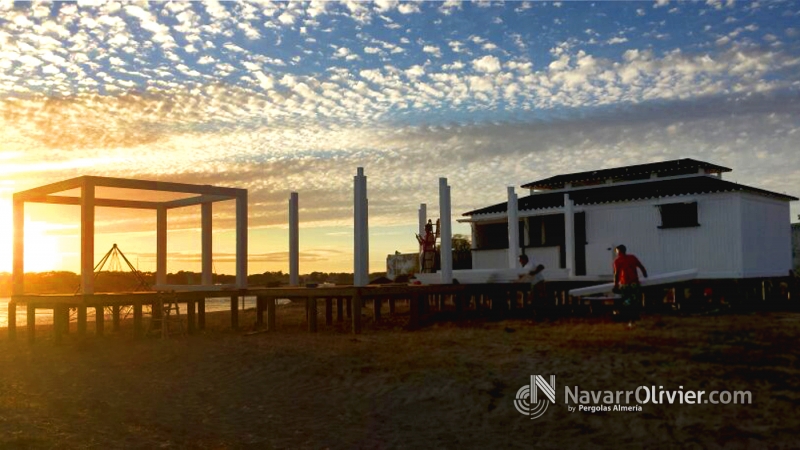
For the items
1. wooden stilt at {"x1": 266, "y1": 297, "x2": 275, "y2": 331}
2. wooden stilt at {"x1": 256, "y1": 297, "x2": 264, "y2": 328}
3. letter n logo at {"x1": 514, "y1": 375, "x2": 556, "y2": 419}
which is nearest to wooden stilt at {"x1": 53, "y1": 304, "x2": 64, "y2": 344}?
wooden stilt at {"x1": 256, "y1": 297, "x2": 264, "y2": 328}

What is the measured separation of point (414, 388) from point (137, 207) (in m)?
19.4

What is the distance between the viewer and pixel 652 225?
28.3 metres

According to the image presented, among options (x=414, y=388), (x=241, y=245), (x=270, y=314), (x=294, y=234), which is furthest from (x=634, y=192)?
A: (x=414, y=388)

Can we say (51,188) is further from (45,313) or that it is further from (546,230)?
(45,313)

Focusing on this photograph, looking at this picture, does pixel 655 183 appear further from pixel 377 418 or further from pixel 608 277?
pixel 377 418

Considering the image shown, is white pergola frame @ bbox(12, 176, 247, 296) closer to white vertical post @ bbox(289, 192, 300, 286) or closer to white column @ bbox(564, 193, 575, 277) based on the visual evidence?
white vertical post @ bbox(289, 192, 300, 286)

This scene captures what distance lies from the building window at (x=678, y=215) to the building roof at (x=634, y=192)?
48 cm

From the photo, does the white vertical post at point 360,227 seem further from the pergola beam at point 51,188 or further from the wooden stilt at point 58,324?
the wooden stilt at point 58,324

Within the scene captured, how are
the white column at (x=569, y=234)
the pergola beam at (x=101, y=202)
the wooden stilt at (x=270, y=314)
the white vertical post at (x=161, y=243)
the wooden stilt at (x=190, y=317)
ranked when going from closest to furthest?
1. the wooden stilt at (x=270, y=314)
2. the wooden stilt at (x=190, y=317)
3. the pergola beam at (x=101, y=202)
4. the white column at (x=569, y=234)
5. the white vertical post at (x=161, y=243)

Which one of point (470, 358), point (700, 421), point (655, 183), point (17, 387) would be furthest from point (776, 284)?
point (17, 387)

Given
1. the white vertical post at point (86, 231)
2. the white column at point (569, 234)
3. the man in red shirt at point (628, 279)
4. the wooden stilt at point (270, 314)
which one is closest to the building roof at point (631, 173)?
the white column at point (569, 234)

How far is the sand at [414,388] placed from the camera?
9.80 meters

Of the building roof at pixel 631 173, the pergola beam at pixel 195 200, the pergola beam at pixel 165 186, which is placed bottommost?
the pergola beam at pixel 195 200

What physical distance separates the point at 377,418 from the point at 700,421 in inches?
184
